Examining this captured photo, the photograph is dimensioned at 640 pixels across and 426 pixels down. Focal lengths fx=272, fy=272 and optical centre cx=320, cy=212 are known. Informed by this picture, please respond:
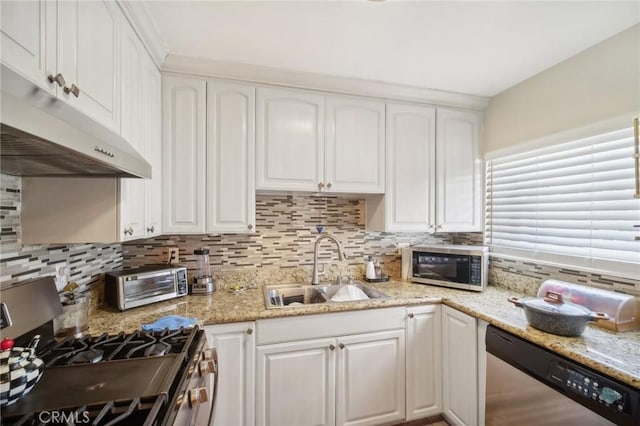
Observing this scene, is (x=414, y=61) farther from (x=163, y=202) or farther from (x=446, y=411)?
(x=446, y=411)

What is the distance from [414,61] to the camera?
1.67 metres

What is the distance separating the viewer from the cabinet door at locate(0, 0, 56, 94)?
62 cm

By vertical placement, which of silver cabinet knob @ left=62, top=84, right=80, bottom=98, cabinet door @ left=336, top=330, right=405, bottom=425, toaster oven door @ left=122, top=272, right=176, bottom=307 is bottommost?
cabinet door @ left=336, top=330, right=405, bottom=425

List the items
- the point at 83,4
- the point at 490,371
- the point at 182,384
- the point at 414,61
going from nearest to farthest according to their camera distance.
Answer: the point at 182,384
the point at 83,4
the point at 490,371
the point at 414,61

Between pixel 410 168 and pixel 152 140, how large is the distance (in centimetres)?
172

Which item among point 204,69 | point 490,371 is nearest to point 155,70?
point 204,69

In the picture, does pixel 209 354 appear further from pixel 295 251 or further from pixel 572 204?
pixel 572 204

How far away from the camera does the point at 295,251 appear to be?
2.12 m

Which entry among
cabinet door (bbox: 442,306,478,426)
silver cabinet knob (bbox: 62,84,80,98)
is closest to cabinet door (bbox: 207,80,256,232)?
silver cabinet knob (bbox: 62,84,80,98)

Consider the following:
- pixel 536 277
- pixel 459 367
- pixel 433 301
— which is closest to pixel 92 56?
pixel 433 301

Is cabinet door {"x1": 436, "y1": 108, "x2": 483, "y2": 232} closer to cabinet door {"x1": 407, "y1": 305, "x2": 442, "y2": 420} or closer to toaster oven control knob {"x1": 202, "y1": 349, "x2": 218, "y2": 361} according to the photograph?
cabinet door {"x1": 407, "y1": 305, "x2": 442, "y2": 420}

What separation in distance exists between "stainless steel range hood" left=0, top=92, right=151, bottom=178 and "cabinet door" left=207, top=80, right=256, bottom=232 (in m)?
0.67

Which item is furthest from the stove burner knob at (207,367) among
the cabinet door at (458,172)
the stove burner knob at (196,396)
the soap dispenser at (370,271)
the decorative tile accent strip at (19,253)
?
the cabinet door at (458,172)

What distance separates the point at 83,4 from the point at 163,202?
3.22 ft
